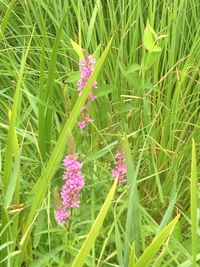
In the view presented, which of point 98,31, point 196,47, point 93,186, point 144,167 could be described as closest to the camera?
point 93,186

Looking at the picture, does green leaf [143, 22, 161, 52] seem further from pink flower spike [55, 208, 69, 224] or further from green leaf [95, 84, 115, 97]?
pink flower spike [55, 208, 69, 224]

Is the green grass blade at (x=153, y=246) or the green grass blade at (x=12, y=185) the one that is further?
the green grass blade at (x=12, y=185)

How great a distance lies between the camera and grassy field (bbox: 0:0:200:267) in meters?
0.94

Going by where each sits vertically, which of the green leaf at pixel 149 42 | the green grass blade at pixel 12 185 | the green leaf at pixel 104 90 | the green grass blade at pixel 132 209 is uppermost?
the green leaf at pixel 149 42

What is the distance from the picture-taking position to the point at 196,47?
147 cm

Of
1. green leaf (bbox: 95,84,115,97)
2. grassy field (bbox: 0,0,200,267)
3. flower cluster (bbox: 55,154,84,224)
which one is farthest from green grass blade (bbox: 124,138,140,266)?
green leaf (bbox: 95,84,115,97)

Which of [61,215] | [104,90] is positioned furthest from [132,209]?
[104,90]

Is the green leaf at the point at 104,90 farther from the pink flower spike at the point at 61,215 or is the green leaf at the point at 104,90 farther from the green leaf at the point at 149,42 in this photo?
the pink flower spike at the point at 61,215

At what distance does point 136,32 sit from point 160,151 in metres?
0.32

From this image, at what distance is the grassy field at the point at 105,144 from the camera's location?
0.94 metres

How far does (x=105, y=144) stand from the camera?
121 centimetres

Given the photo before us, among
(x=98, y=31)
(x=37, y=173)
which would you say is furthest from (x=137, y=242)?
(x=98, y=31)

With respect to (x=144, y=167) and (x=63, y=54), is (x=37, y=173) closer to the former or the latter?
(x=144, y=167)

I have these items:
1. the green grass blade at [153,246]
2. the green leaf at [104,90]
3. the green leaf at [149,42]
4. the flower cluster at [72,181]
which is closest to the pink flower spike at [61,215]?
the flower cluster at [72,181]
